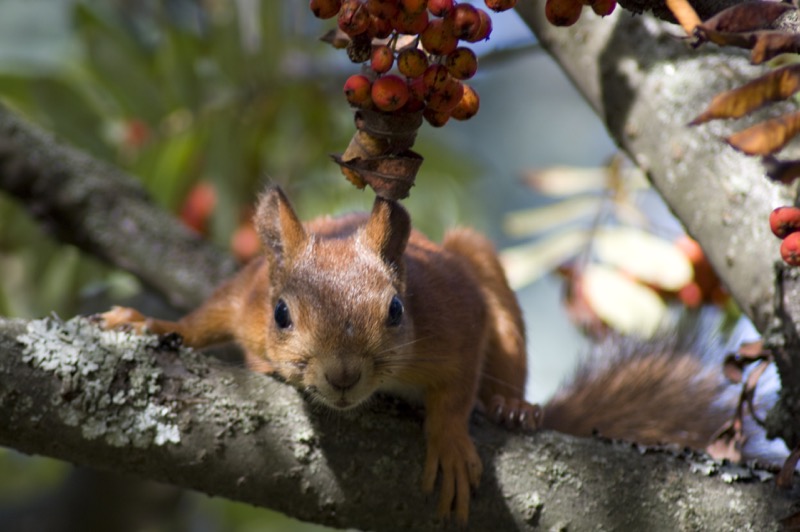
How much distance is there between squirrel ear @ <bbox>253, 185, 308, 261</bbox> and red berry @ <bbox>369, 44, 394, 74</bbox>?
89cm

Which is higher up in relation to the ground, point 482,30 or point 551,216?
point 482,30

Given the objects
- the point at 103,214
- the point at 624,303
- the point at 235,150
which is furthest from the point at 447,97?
the point at 103,214

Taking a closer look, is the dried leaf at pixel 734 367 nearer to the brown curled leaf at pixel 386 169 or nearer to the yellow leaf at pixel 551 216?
the brown curled leaf at pixel 386 169

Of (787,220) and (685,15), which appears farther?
(787,220)

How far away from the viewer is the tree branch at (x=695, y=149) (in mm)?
2025

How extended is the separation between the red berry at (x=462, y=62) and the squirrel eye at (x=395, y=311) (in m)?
0.81

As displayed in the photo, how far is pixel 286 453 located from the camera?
1.93 metres

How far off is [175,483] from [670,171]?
1.27 m

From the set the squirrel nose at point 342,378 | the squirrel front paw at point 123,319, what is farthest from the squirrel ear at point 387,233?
the squirrel front paw at point 123,319

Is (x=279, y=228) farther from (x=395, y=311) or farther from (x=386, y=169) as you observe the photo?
(x=386, y=169)

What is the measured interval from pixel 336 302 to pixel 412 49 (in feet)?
2.49

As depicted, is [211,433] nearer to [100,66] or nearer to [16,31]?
[100,66]

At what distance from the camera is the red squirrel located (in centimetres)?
205

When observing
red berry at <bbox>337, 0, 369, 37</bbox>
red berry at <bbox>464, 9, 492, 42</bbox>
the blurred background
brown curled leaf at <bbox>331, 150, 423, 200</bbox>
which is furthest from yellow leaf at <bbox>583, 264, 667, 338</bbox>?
red berry at <bbox>337, 0, 369, 37</bbox>
